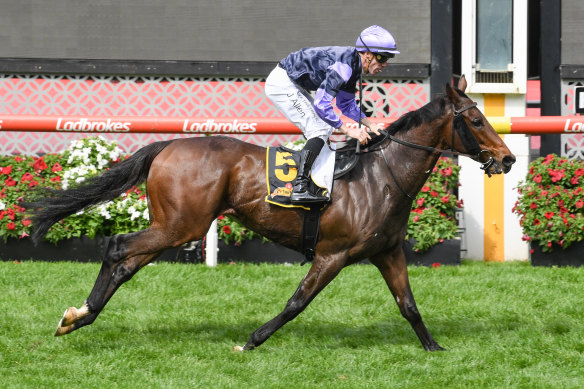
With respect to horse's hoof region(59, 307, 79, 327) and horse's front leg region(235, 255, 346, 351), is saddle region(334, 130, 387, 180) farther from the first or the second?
horse's hoof region(59, 307, 79, 327)

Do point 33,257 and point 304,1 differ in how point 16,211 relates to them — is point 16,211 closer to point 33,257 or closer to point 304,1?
point 33,257

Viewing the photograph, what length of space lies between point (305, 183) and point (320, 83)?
680 mm

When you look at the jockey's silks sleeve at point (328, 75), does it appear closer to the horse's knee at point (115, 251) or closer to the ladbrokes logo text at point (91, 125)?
the horse's knee at point (115, 251)

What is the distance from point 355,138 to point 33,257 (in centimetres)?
400

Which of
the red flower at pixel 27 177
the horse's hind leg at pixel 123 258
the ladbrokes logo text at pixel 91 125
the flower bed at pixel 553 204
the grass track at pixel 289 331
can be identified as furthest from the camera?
the red flower at pixel 27 177

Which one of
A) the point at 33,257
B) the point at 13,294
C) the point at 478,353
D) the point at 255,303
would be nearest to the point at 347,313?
the point at 255,303

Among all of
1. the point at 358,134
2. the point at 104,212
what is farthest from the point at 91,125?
the point at 358,134

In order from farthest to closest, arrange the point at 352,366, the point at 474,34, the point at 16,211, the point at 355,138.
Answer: the point at 474,34, the point at 16,211, the point at 355,138, the point at 352,366

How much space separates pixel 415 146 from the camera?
5.72 metres

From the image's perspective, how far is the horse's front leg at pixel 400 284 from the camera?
19.1 feet

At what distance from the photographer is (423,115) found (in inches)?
227

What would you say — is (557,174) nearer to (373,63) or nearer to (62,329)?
(373,63)

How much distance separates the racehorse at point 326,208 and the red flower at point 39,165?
3.19m

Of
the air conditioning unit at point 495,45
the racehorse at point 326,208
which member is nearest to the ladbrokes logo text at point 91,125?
the racehorse at point 326,208
